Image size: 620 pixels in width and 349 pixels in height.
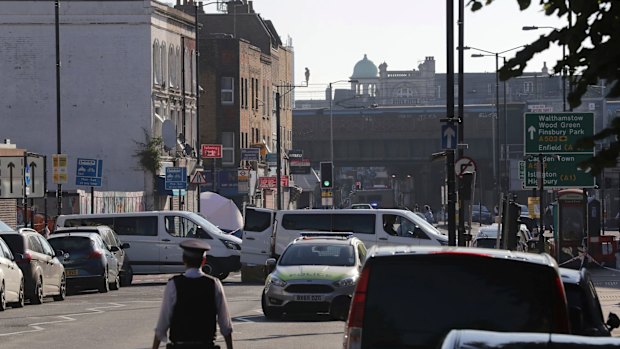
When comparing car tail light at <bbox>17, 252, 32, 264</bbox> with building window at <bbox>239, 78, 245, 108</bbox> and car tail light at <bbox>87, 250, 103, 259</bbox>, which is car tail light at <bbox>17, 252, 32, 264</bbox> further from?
building window at <bbox>239, 78, 245, 108</bbox>

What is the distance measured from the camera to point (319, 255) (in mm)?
27391

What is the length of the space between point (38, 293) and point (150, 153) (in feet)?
119

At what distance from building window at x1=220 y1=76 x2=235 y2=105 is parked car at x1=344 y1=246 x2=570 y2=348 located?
7669cm

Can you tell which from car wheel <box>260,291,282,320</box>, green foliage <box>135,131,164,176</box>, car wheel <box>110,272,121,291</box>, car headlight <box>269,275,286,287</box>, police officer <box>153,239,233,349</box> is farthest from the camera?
green foliage <box>135,131,164,176</box>

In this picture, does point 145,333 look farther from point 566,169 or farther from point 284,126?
point 284,126

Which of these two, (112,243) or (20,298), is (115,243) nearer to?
(112,243)

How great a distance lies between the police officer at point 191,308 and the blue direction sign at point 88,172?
37421 mm

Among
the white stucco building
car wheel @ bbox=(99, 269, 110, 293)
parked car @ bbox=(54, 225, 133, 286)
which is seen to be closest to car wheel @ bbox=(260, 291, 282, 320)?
car wheel @ bbox=(99, 269, 110, 293)

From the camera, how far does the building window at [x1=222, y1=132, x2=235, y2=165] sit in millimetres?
86625

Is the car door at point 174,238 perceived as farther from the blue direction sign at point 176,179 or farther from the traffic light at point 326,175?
the traffic light at point 326,175

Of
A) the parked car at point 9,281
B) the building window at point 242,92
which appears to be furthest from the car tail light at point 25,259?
the building window at point 242,92

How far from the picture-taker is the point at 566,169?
3947cm

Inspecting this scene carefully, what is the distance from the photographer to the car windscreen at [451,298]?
10.2 meters

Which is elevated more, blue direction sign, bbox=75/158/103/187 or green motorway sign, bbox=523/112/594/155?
green motorway sign, bbox=523/112/594/155
